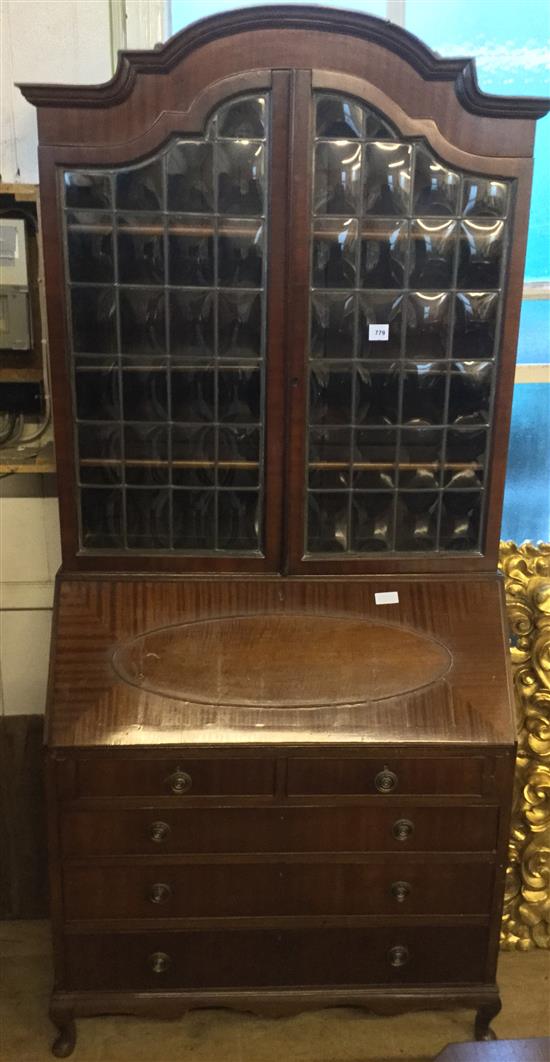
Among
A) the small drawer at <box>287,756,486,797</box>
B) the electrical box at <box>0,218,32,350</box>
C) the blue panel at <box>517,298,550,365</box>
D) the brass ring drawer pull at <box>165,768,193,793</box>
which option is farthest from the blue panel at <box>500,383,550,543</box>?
the electrical box at <box>0,218,32,350</box>

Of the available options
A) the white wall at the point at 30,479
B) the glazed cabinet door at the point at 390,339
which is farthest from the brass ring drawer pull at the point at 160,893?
the glazed cabinet door at the point at 390,339

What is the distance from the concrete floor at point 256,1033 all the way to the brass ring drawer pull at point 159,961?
0.25m

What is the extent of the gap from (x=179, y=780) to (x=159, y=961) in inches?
17.9

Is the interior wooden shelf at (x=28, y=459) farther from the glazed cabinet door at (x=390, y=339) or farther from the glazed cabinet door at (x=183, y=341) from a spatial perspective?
the glazed cabinet door at (x=390, y=339)

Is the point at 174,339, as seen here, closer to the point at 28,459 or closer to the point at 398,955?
the point at 28,459

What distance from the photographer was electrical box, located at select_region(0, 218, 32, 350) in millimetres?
1947

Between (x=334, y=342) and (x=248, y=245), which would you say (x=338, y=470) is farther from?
(x=248, y=245)

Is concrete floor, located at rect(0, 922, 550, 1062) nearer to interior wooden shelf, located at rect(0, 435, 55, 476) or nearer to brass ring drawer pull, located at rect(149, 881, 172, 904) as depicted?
brass ring drawer pull, located at rect(149, 881, 172, 904)

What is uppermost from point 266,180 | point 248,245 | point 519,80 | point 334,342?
point 519,80

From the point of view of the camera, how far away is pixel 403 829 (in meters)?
1.78

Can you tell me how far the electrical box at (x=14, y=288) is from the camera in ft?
6.39

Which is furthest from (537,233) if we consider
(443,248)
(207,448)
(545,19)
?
(207,448)

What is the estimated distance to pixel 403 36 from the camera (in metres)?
A: 1.56

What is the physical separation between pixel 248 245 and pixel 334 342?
268 mm
